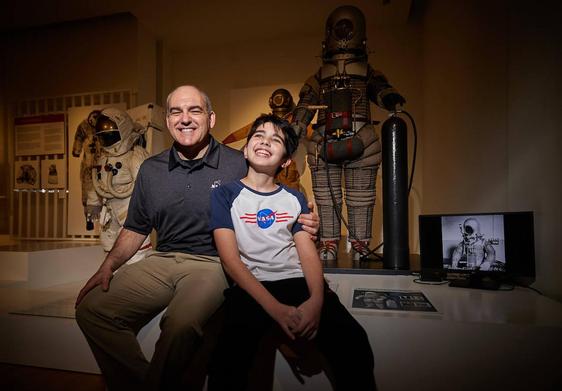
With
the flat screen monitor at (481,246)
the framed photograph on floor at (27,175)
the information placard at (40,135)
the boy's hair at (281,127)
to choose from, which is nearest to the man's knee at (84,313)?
the boy's hair at (281,127)

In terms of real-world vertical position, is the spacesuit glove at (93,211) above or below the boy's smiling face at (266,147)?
below

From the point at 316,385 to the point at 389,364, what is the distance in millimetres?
309

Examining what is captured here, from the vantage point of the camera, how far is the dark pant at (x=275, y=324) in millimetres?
1152

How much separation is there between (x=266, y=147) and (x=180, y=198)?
20.2 inches

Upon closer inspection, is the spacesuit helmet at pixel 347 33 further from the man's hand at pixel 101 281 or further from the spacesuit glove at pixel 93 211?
the spacesuit glove at pixel 93 211

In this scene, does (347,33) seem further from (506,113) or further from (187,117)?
(187,117)

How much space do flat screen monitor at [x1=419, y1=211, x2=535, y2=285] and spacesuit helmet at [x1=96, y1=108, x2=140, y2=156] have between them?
2522mm

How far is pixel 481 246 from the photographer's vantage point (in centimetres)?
210

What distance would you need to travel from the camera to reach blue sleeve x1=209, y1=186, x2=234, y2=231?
1466 mm

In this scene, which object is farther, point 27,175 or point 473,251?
point 27,175

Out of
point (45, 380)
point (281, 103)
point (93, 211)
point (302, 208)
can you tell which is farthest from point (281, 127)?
point (281, 103)

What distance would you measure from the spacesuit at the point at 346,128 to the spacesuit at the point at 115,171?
1.52 m

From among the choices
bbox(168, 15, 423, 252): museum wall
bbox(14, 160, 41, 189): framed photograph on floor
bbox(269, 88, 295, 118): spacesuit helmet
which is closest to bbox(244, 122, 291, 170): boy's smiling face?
bbox(269, 88, 295, 118): spacesuit helmet

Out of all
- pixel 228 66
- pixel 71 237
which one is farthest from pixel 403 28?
pixel 71 237
